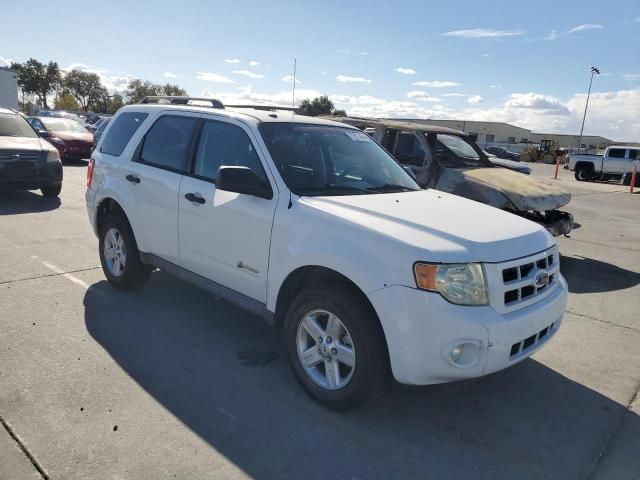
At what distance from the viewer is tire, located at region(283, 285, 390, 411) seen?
10.1 feet

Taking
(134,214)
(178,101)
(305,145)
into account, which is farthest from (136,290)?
(305,145)

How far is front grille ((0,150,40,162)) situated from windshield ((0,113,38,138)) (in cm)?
93

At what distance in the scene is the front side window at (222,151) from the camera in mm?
3971

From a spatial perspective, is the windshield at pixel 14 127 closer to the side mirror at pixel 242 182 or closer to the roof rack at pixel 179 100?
the roof rack at pixel 179 100

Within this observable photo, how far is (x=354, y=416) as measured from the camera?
10.9 feet

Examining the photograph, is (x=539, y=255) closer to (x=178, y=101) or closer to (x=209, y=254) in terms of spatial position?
(x=209, y=254)

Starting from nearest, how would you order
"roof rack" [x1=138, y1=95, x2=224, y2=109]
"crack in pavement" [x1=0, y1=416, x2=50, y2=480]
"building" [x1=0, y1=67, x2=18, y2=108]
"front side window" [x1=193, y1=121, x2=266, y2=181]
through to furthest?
"crack in pavement" [x1=0, y1=416, x2=50, y2=480], "front side window" [x1=193, y1=121, x2=266, y2=181], "roof rack" [x1=138, y1=95, x2=224, y2=109], "building" [x1=0, y1=67, x2=18, y2=108]

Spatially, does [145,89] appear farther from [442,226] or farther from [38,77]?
[442,226]

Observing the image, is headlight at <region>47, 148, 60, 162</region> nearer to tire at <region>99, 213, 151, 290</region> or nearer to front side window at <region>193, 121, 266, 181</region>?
tire at <region>99, 213, 151, 290</region>

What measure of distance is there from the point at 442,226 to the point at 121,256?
3.41 metres

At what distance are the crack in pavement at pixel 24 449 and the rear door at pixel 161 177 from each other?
185cm

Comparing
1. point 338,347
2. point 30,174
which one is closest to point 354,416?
point 338,347

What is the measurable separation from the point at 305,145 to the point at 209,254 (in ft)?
3.77

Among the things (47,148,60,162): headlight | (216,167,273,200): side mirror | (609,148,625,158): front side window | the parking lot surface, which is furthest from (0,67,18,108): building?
(609,148,625,158): front side window
